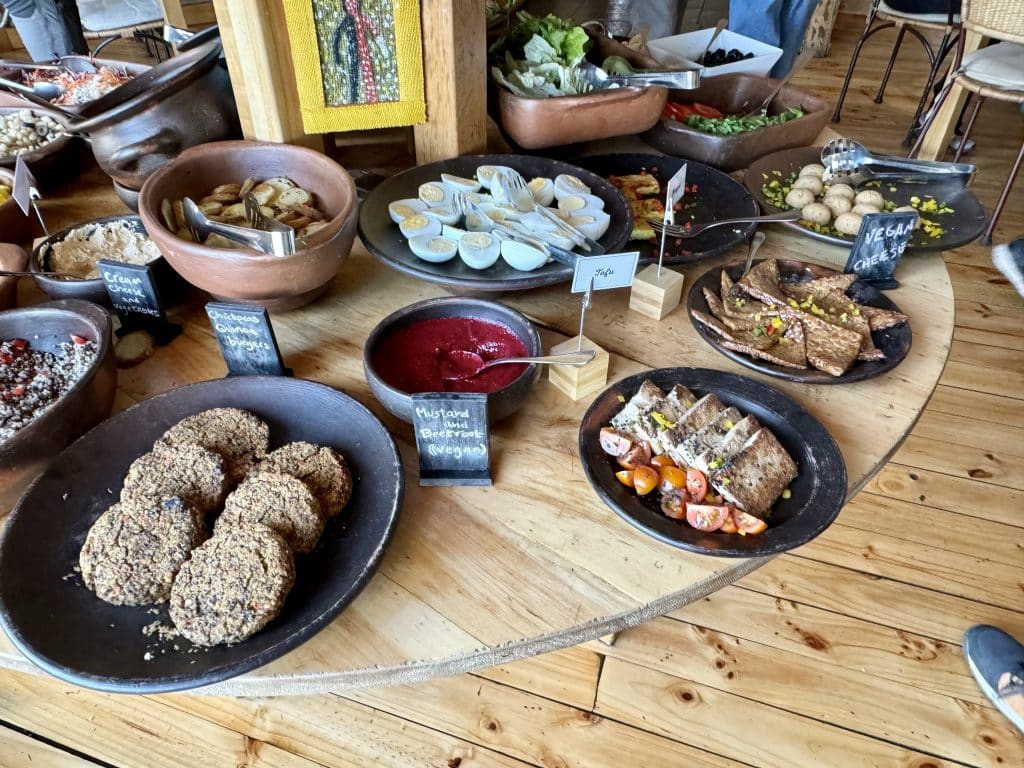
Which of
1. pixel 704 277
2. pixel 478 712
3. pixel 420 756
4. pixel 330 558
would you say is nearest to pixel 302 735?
pixel 420 756

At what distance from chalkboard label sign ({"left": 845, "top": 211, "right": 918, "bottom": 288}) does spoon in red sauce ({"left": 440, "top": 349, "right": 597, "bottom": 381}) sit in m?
0.60

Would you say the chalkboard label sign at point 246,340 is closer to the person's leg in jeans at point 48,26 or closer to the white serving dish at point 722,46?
the white serving dish at point 722,46

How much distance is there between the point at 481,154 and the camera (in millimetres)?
1532

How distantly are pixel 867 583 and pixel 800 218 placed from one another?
3.10ft

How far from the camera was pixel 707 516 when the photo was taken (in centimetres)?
92

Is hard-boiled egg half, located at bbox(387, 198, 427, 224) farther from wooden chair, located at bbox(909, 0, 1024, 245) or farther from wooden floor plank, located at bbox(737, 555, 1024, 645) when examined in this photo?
wooden chair, located at bbox(909, 0, 1024, 245)

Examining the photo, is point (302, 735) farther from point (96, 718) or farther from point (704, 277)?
point (704, 277)

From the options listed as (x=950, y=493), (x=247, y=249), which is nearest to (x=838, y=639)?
(x=950, y=493)

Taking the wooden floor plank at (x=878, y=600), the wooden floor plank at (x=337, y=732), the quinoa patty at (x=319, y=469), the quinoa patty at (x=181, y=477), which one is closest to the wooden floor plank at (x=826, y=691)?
the wooden floor plank at (x=878, y=600)

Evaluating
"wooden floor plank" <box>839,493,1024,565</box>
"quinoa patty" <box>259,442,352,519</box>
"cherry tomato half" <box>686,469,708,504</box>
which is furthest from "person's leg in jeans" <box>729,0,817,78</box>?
"quinoa patty" <box>259,442,352,519</box>

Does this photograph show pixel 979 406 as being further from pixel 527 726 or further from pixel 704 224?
pixel 527 726

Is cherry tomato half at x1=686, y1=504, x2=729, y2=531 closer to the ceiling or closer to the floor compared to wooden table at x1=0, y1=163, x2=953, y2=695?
closer to the ceiling

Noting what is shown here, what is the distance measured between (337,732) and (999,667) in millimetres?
1453

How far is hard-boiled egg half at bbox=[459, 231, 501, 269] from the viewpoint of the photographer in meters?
1.20
